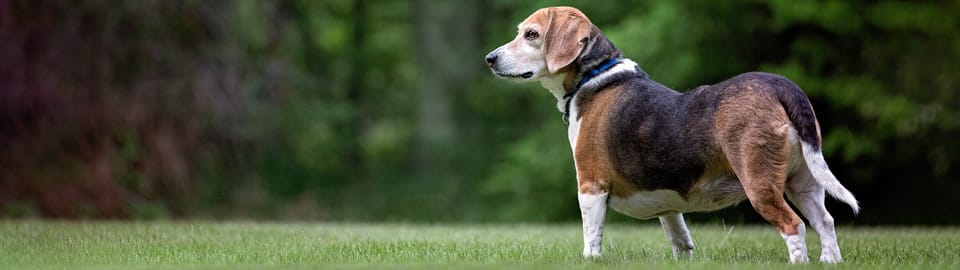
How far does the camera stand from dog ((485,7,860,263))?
642 centimetres

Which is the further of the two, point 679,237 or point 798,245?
point 679,237

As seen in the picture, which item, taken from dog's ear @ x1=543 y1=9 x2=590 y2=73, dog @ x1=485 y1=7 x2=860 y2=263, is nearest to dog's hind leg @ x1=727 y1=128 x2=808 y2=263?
dog @ x1=485 y1=7 x2=860 y2=263

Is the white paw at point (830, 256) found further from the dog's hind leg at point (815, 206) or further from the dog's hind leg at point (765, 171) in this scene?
the dog's hind leg at point (765, 171)

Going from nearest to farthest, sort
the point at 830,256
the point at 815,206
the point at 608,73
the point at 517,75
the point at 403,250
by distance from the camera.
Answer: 1. the point at 830,256
2. the point at 815,206
3. the point at 608,73
4. the point at 517,75
5. the point at 403,250

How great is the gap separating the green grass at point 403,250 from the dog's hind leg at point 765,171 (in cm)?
28

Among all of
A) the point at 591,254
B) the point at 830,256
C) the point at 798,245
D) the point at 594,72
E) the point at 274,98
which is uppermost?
the point at 594,72

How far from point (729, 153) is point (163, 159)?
525 inches

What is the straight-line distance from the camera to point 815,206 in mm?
6836

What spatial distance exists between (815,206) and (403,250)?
282cm

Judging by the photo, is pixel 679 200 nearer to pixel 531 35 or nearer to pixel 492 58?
pixel 531 35

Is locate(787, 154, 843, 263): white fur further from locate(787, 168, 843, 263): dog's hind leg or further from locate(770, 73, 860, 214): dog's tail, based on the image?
locate(770, 73, 860, 214): dog's tail

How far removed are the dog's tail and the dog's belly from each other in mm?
447

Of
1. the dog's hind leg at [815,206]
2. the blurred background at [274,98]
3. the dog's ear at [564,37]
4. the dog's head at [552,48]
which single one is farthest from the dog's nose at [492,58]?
the blurred background at [274,98]

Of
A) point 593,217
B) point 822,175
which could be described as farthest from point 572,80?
point 822,175
